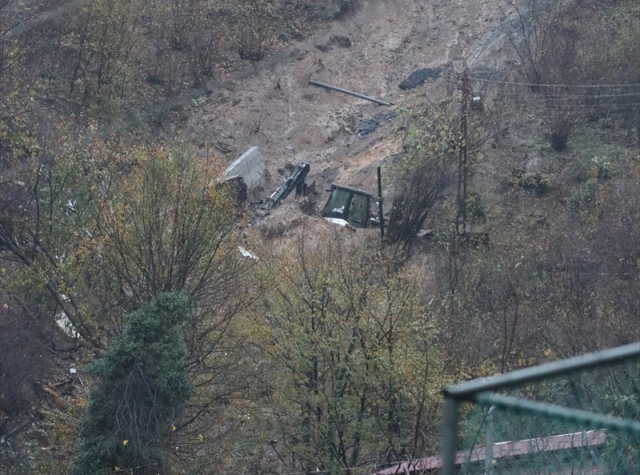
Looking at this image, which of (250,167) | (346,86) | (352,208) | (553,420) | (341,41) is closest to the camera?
(553,420)

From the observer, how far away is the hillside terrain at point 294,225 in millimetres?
9945

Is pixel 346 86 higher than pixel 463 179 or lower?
higher

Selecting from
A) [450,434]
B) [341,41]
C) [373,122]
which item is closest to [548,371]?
[450,434]

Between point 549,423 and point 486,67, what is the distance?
21660 millimetres

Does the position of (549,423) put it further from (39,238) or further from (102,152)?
(102,152)

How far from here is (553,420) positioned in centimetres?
176

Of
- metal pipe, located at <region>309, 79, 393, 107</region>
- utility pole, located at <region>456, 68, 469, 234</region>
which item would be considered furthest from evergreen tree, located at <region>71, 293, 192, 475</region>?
metal pipe, located at <region>309, 79, 393, 107</region>

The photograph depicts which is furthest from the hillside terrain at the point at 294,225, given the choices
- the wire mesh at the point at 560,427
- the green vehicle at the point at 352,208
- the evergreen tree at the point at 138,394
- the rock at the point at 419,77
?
the wire mesh at the point at 560,427

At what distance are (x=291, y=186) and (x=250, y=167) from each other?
1.22 metres

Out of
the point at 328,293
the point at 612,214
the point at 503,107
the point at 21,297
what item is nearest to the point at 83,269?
the point at 21,297

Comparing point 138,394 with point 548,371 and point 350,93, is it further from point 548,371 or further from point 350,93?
point 350,93

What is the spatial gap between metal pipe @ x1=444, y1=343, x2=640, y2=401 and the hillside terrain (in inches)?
295

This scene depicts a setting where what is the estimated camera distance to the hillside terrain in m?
9.95

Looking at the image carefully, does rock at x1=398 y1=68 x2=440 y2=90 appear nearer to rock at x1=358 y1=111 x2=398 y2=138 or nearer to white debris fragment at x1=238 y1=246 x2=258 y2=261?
rock at x1=358 y1=111 x2=398 y2=138
